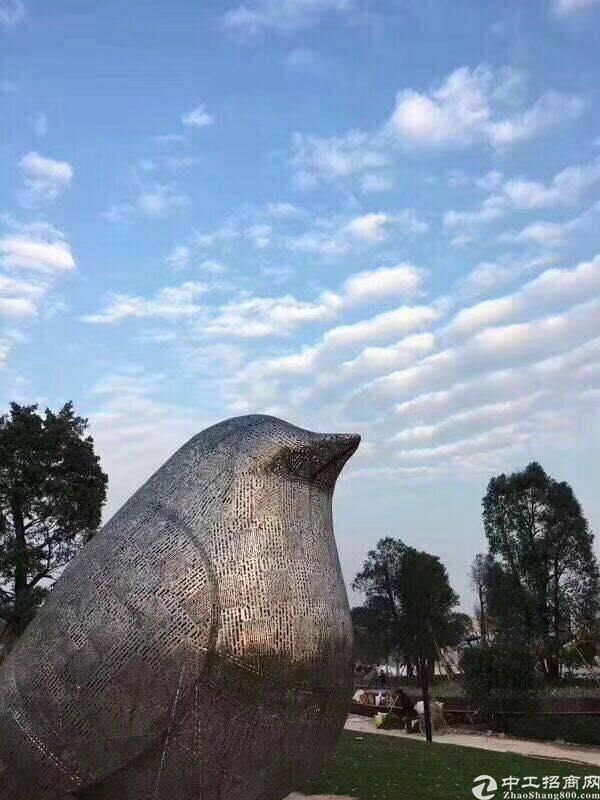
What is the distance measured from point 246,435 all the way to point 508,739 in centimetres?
2099

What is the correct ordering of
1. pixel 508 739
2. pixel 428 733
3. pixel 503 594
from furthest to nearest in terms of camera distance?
pixel 503 594 < pixel 508 739 < pixel 428 733

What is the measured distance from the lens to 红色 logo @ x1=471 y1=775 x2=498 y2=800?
41.0ft

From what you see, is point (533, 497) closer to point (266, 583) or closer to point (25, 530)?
point (25, 530)

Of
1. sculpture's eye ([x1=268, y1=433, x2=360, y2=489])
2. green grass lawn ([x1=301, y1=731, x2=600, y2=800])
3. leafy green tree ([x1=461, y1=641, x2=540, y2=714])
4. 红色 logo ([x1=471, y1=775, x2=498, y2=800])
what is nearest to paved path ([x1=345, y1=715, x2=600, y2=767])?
green grass lawn ([x1=301, y1=731, x2=600, y2=800])

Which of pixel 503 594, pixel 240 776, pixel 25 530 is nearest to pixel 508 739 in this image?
pixel 503 594

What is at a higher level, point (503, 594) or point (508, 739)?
point (503, 594)

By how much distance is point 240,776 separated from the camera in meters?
6.18

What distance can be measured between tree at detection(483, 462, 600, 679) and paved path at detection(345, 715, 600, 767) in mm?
10183

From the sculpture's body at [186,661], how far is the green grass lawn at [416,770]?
518 cm

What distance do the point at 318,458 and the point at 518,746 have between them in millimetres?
18123

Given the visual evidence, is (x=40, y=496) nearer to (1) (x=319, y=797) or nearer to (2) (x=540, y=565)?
(1) (x=319, y=797)

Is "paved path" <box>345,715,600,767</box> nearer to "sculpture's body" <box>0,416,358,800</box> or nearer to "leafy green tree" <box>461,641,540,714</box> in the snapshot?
"leafy green tree" <box>461,641,540,714</box>

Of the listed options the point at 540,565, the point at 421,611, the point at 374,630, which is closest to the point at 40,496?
the point at 421,611

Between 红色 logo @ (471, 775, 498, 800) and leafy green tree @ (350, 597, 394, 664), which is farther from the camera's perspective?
leafy green tree @ (350, 597, 394, 664)
